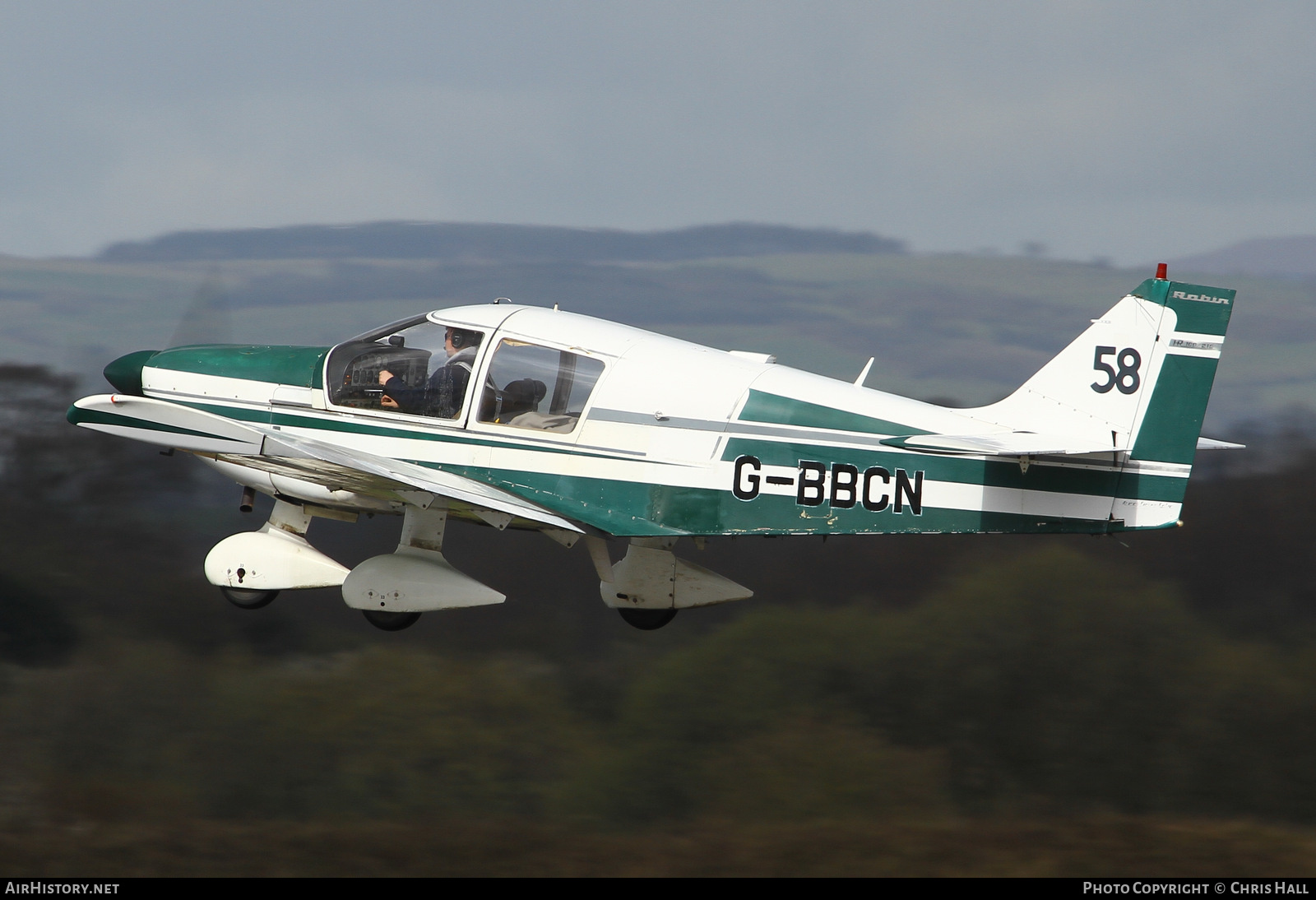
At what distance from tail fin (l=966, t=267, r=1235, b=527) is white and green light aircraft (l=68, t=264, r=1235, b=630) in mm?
13

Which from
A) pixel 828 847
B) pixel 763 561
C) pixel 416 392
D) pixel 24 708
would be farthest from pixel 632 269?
pixel 416 392

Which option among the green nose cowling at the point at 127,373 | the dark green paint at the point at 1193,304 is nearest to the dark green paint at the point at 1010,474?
the dark green paint at the point at 1193,304

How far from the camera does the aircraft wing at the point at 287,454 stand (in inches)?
340

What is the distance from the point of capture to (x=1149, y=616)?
2531 cm

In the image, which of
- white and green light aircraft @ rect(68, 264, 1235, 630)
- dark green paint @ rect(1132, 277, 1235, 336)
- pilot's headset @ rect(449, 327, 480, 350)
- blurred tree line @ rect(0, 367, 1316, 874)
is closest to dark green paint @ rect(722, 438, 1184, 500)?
white and green light aircraft @ rect(68, 264, 1235, 630)

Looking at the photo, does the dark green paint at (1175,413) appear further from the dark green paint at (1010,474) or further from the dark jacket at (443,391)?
the dark jacket at (443,391)

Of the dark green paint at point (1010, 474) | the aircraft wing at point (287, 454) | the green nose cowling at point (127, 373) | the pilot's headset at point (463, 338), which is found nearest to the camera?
the aircraft wing at point (287, 454)

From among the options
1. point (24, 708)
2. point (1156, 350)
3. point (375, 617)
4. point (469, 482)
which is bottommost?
point (24, 708)

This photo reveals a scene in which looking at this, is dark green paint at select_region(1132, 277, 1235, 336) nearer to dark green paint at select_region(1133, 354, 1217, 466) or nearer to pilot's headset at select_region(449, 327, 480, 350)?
dark green paint at select_region(1133, 354, 1217, 466)

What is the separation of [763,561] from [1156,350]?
2039 cm

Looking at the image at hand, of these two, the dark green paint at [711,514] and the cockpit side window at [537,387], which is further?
the cockpit side window at [537,387]

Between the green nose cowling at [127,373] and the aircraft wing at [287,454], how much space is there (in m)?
1.42

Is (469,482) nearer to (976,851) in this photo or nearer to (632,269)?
(976,851)

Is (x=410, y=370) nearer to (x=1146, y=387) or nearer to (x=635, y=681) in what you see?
(x=1146, y=387)
